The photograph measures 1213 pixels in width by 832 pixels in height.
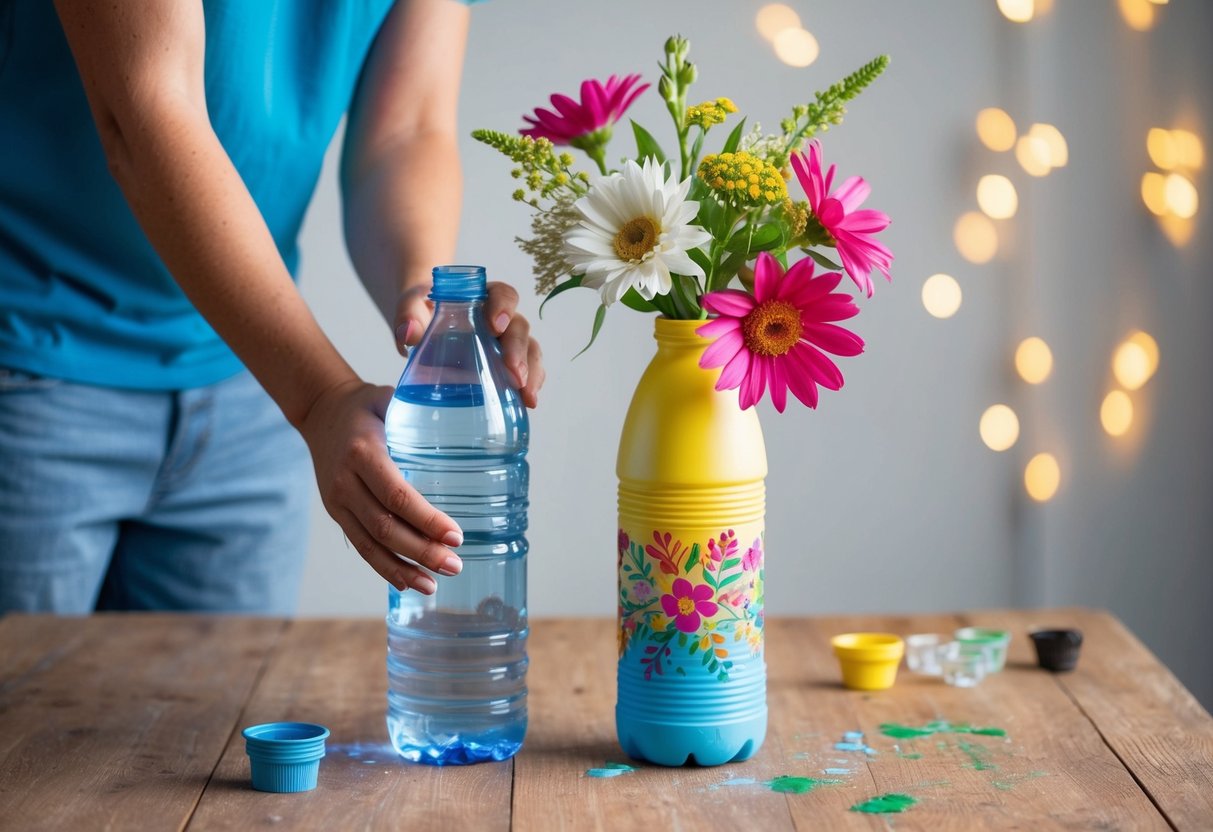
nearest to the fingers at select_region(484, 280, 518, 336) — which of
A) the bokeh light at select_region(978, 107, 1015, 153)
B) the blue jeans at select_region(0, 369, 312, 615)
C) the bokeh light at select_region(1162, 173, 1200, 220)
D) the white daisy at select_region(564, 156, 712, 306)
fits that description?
the white daisy at select_region(564, 156, 712, 306)

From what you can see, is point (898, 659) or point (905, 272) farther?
point (905, 272)

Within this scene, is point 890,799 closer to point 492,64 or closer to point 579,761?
Answer: point 579,761

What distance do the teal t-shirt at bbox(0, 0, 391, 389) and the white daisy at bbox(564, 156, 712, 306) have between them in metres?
0.51

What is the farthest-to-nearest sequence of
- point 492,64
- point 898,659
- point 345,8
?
1. point 492,64
2. point 345,8
3. point 898,659

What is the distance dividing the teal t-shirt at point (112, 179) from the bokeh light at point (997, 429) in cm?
158

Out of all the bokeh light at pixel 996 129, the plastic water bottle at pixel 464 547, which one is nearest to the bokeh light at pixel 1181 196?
the bokeh light at pixel 996 129

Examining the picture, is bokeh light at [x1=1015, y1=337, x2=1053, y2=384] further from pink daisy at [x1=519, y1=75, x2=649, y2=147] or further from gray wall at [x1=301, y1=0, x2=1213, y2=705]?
pink daisy at [x1=519, y1=75, x2=649, y2=147]

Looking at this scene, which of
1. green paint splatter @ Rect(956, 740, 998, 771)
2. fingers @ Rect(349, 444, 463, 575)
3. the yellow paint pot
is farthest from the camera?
Answer: the yellow paint pot

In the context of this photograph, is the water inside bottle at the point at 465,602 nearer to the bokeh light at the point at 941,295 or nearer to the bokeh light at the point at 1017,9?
the bokeh light at the point at 941,295

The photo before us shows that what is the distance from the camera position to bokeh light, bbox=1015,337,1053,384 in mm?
2535

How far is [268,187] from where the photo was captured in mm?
1365

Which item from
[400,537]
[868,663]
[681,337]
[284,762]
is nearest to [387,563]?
[400,537]

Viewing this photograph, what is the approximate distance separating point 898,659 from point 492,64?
166 cm

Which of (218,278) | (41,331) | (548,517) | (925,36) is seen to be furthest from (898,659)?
(925,36)
